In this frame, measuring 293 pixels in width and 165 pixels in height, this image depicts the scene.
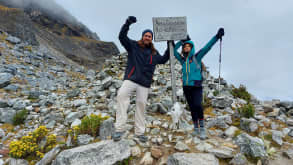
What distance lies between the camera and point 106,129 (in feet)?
12.9

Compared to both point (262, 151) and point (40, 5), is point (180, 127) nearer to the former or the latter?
point (262, 151)

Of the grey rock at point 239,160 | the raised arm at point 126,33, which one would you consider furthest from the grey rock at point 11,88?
the grey rock at point 239,160

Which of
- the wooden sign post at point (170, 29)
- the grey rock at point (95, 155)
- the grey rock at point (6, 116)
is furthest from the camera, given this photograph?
the grey rock at point (6, 116)

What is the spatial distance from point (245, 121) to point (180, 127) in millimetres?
2092

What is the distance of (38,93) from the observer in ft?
26.8

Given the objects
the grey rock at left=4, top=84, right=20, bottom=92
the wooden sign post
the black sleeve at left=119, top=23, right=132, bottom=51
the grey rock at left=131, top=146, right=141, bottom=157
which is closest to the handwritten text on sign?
the wooden sign post

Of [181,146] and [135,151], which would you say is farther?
[181,146]

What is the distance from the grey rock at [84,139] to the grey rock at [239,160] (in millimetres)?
3385

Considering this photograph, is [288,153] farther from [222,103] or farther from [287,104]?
[287,104]

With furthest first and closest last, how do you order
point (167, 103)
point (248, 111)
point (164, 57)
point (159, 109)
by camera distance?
1. point (167, 103)
2. point (159, 109)
3. point (248, 111)
4. point (164, 57)

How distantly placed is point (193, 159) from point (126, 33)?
347 centimetres

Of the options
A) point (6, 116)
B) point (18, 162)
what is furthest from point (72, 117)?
point (6, 116)

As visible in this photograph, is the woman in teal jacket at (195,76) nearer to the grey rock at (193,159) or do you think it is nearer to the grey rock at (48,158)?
the grey rock at (193,159)

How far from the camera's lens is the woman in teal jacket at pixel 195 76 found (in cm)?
381
